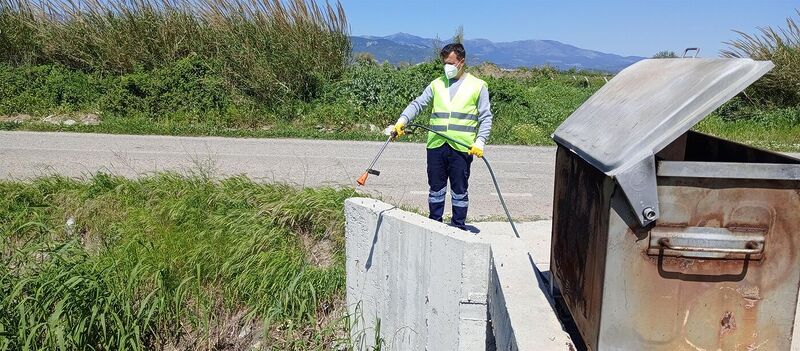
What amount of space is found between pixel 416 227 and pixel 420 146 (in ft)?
25.3

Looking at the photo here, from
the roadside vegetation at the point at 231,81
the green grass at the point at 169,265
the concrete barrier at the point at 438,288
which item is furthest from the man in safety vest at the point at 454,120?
the roadside vegetation at the point at 231,81

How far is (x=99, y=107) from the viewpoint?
557 inches

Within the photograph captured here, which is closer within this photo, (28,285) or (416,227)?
(416,227)

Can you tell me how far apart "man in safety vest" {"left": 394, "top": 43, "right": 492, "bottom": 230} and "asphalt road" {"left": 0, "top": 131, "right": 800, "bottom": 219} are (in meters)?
1.36

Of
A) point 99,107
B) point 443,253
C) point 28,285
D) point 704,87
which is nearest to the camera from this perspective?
point 704,87

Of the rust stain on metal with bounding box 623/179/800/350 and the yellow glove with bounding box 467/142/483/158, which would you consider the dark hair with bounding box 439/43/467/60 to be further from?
the rust stain on metal with bounding box 623/179/800/350

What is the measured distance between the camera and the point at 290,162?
9.77 m

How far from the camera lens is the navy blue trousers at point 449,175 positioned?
5.29m

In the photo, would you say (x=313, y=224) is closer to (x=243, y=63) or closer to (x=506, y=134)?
(x=506, y=134)

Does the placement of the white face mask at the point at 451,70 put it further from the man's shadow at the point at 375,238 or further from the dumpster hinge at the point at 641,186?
the dumpster hinge at the point at 641,186

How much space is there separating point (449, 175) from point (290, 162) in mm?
4838

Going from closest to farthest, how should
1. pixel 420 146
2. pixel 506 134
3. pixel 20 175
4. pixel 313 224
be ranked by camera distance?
pixel 313 224, pixel 20 175, pixel 420 146, pixel 506 134

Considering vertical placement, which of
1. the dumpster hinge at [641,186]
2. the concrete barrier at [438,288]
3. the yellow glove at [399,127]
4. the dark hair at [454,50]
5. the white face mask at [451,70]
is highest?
the dark hair at [454,50]

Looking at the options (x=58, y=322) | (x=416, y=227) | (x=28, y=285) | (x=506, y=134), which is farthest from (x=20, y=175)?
(x=506, y=134)
